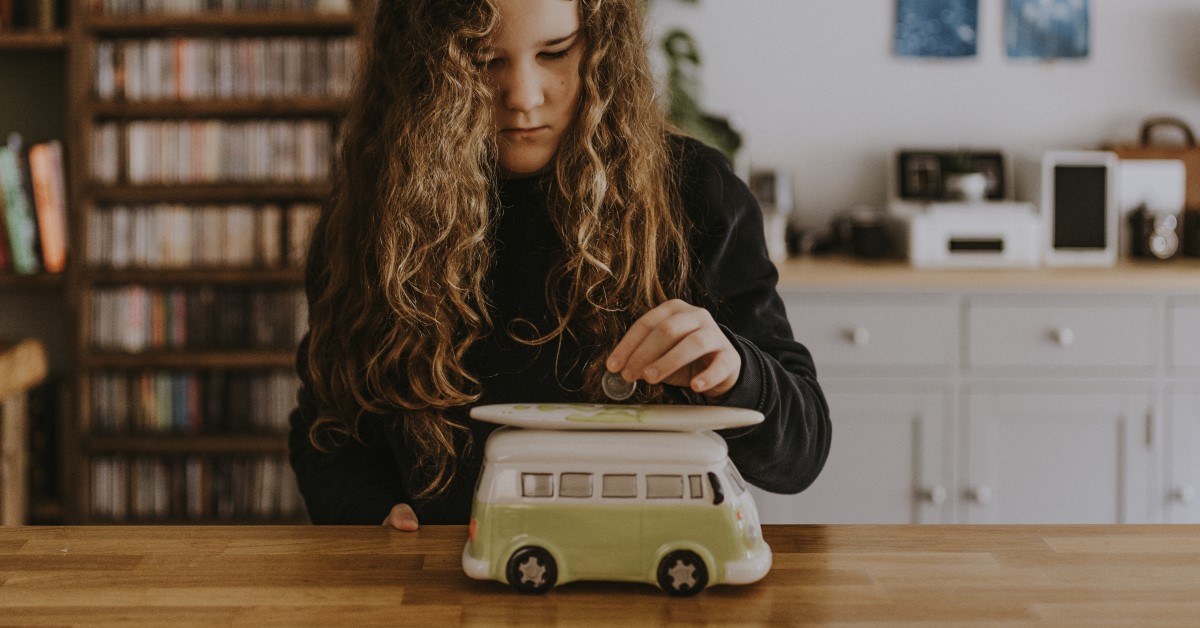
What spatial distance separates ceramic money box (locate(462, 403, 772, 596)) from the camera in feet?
2.63

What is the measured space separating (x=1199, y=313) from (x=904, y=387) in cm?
70

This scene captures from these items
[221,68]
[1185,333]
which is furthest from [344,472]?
[1185,333]

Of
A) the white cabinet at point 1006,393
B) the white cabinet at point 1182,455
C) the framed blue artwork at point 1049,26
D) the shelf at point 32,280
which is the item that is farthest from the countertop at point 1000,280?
the shelf at point 32,280

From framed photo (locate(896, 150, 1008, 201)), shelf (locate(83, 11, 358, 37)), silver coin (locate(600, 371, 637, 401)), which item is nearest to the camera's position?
silver coin (locate(600, 371, 637, 401))

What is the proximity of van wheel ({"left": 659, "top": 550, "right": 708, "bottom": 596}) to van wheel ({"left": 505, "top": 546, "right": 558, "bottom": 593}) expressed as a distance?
0.28 ft

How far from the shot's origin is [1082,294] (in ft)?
8.05

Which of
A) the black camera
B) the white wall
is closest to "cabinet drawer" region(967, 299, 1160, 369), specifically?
the black camera

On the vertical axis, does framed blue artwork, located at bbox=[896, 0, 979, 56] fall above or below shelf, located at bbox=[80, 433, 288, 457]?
above

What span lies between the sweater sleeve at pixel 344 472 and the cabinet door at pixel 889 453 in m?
1.38

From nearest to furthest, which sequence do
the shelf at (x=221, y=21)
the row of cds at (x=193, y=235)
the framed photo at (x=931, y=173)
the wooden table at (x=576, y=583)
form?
the wooden table at (x=576, y=583)
the shelf at (x=221, y=21)
the row of cds at (x=193, y=235)
the framed photo at (x=931, y=173)

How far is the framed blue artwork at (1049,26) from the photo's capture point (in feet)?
9.79

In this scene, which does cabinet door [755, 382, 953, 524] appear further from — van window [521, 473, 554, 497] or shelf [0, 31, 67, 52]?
shelf [0, 31, 67, 52]

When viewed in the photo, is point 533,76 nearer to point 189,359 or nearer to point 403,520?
point 403,520

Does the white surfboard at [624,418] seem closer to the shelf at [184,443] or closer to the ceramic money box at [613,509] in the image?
the ceramic money box at [613,509]
